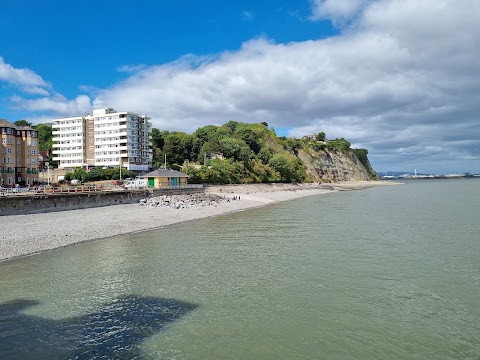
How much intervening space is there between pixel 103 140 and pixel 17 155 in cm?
3799

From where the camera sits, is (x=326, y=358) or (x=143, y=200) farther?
(x=143, y=200)

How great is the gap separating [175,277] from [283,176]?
94.6 metres

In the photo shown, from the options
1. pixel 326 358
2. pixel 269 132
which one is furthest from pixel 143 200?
pixel 269 132

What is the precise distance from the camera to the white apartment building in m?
103

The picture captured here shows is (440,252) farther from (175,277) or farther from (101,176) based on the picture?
(101,176)

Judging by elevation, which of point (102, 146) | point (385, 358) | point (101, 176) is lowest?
point (385, 358)

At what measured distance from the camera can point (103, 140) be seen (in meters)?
106

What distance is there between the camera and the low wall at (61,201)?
36.4 m

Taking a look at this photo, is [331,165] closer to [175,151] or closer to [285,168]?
[285,168]

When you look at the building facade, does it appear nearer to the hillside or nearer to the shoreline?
the hillside

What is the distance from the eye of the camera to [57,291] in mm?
15453

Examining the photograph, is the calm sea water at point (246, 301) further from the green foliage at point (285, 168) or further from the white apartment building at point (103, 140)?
the green foliage at point (285, 168)

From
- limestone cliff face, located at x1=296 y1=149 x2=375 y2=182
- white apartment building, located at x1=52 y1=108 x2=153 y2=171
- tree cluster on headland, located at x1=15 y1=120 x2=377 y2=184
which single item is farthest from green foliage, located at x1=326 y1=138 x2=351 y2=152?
white apartment building, located at x1=52 y1=108 x2=153 y2=171

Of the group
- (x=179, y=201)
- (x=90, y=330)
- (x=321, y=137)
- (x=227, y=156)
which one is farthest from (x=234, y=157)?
(x=321, y=137)
